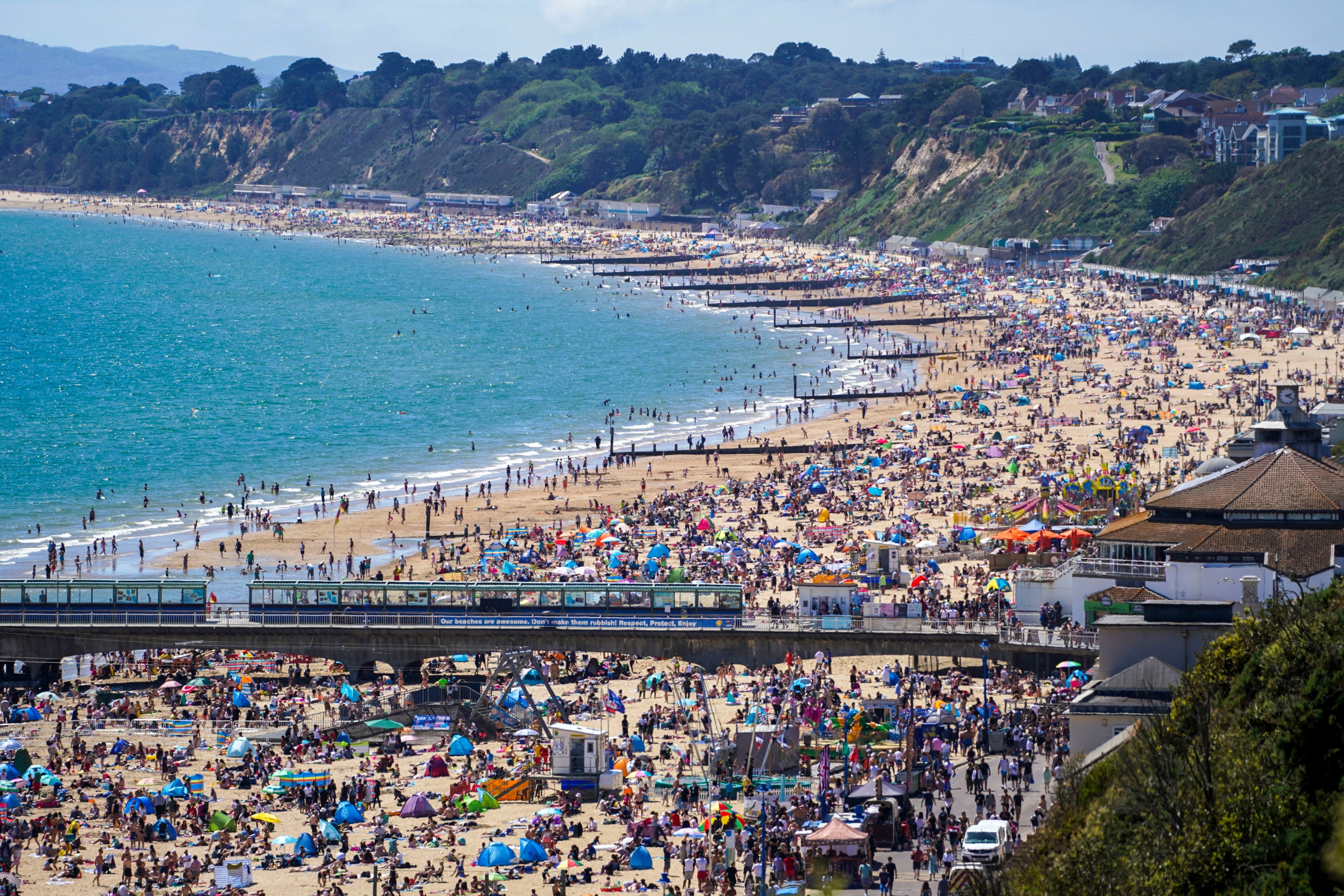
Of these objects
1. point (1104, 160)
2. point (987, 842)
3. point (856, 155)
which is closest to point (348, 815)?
point (987, 842)

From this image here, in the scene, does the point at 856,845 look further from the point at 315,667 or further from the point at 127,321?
the point at 127,321

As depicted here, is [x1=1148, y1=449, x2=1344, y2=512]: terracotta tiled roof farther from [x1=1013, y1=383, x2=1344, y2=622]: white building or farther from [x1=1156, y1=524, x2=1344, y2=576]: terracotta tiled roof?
[x1=1156, y1=524, x2=1344, y2=576]: terracotta tiled roof

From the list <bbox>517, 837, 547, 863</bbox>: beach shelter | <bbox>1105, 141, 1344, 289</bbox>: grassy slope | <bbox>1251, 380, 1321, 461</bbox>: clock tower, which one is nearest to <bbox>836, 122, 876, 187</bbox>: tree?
<bbox>1105, 141, 1344, 289</bbox>: grassy slope

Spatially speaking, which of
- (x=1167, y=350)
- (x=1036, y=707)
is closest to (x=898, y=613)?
(x=1036, y=707)

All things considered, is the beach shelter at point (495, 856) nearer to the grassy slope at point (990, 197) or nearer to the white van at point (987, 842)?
the white van at point (987, 842)

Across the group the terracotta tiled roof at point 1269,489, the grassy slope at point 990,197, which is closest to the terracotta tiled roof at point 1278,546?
the terracotta tiled roof at point 1269,489
